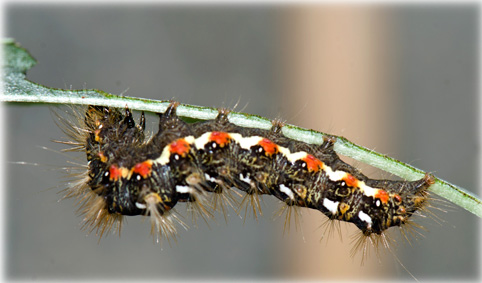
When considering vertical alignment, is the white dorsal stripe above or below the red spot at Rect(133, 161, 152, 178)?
above

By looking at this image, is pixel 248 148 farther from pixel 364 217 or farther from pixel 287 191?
pixel 364 217

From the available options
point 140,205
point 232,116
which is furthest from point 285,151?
point 140,205

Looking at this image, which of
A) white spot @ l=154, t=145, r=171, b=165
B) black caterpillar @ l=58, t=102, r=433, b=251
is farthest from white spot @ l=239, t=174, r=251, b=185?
white spot @ l=154, t=145, r=171, b=165

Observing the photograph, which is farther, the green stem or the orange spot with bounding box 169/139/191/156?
the orange spot with bounding box 169/139/191/156

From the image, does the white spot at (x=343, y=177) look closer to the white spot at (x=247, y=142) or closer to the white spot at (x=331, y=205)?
the white spot at (x=331, y=205)

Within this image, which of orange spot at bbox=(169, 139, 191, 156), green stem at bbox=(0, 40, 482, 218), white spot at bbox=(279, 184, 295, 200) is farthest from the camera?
white spot at bbox=(279, 184, 295, 200)

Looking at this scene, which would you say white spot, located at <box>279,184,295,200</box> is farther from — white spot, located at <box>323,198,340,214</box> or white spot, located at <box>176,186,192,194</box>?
white spot, located at <box>176,186,192,194</box>

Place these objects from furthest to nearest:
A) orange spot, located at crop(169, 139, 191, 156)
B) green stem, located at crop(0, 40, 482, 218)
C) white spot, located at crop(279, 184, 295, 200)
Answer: white spot, located at crop(279, 184, 295, 200) < orange spot, located at crop(169, 139, 191, 156) < green stem, located at crop(0, 40, 482, 218)
